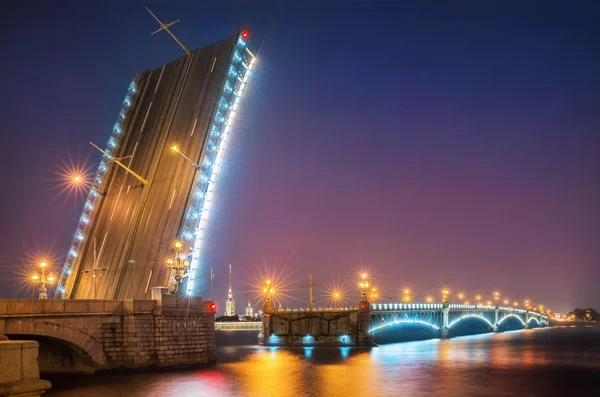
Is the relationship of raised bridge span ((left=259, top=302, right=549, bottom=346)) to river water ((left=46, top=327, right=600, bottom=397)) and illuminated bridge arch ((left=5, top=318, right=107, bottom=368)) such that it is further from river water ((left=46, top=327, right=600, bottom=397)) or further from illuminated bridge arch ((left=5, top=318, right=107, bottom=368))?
illuminated bridge arch ((left=5, top=318, right=107, bottom=368))

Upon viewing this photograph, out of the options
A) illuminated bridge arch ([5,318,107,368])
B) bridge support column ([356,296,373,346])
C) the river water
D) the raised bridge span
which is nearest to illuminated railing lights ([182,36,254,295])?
the river water

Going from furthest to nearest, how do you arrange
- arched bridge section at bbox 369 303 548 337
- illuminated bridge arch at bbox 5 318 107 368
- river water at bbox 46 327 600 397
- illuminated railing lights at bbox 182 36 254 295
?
arched bridge section at bbox 369 303 548 337 < illuminated railing lights at bbox 182 36 254 295 < river water at bbox 46 327 600 397 < illuminated bridge arch at bbox 5 318 107 368

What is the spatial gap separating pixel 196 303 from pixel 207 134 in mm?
15527

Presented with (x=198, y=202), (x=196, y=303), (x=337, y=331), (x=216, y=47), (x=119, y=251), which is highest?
(x=216, y=47)

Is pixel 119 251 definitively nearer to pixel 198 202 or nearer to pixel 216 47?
pixel 198 202

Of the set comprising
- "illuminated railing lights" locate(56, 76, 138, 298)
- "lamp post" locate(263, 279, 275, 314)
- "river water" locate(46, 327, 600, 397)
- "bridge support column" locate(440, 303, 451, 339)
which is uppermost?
"illuminated railing lights" locate(56, 76, 138, 298)

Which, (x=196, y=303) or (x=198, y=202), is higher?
(x=198, y=202)

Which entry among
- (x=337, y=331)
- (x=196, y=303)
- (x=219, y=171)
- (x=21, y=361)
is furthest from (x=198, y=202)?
(x=21, y=361)

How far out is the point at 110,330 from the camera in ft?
97.9

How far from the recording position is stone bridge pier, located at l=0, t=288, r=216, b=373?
26484 mm

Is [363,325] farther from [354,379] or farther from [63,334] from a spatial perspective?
[63,334]

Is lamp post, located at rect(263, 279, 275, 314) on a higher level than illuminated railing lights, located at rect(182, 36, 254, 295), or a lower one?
lower

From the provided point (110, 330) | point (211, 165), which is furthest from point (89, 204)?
point (110, 330)

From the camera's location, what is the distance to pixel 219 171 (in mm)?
48469
